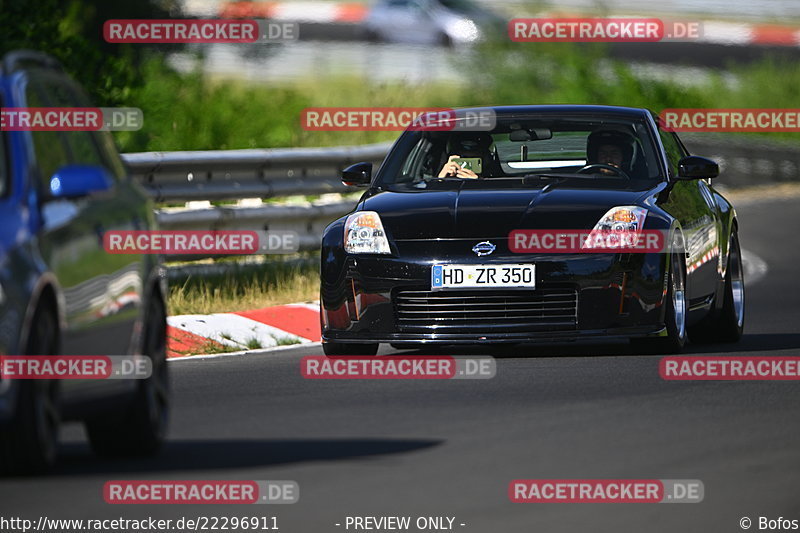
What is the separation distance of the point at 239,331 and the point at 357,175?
1.33 meters

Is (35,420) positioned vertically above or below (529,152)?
below

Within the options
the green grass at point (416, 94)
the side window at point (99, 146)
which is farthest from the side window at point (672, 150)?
the green grass at point (416, 94)

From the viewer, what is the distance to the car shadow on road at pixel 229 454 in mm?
7957

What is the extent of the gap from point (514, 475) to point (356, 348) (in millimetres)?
4556

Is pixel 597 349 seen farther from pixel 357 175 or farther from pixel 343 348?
pixel 357 175

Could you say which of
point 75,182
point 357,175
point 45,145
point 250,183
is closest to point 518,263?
point 357,175

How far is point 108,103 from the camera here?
59.5 feet

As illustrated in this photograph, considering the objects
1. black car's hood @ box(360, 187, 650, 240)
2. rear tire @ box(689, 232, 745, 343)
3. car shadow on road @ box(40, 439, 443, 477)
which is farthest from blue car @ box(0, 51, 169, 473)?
rear tire @ box(689, 232, 745, 343)

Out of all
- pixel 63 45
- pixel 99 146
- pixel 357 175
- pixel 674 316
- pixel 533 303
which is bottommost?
pixel 674 316

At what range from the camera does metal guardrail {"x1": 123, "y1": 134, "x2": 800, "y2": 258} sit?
1630 cm

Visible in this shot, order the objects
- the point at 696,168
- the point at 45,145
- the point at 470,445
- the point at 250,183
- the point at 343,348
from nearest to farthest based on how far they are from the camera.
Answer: the point at 45,145
the point at 470,445
the point at 343,348
the point at 696,168
the point at 250,183

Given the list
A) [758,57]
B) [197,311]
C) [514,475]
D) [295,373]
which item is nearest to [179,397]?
[295,373]

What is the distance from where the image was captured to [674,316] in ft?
39.1

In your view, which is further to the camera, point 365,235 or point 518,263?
point 365,235
